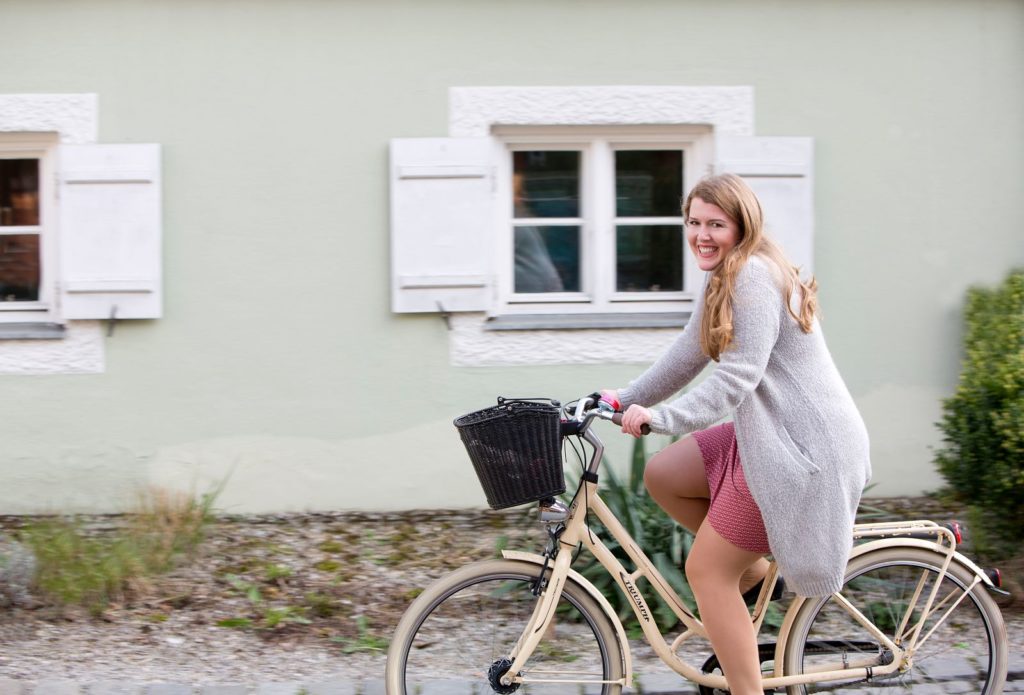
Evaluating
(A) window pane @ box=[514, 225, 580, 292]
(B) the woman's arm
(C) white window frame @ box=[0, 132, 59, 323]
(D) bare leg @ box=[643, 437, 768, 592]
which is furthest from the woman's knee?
(C) white window frame @ box=[0, 132, 59, 323]

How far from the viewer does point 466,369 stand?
241 inches

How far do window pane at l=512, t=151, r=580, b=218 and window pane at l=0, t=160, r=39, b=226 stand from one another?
8.23ft

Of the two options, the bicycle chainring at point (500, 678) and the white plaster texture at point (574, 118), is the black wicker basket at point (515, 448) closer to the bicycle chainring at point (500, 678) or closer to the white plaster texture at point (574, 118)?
the bicycle chainring at point (500, 678)

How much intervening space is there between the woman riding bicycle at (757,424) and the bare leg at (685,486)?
10 cm

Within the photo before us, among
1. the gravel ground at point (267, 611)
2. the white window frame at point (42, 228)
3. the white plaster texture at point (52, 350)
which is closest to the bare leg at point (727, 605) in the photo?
the gravel ground at point (267, 611)

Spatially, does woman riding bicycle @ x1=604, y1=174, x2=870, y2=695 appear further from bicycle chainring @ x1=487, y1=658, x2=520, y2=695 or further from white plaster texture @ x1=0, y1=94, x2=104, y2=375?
white plaster texture @ x1=0, y1=94, x2=104, y2=375

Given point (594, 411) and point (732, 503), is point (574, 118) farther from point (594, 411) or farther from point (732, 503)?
point (732, 503)

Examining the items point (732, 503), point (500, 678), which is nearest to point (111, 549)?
point (500, 678)

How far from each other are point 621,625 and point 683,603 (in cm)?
21

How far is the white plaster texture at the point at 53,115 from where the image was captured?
5895mm

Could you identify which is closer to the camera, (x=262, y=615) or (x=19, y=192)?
(x=262, y=615)

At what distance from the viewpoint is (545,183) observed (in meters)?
6.32

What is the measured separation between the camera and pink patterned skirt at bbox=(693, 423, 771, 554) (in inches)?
125

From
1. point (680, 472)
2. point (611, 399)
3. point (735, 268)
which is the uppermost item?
point (735, 268)
